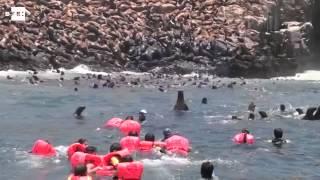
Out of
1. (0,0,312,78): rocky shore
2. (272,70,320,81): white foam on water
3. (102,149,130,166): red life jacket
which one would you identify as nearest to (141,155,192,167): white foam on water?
(102,149,130,166): red life jacket

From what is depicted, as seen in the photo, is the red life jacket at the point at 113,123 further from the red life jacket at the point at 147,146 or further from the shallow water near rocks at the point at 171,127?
the red life jacket at the point at 147,146

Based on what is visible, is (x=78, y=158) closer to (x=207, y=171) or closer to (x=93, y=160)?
(x=93, y=160)

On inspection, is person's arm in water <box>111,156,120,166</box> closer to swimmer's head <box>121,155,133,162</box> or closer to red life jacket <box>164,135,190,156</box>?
swimmer's head <box>121,155,133,162</box>

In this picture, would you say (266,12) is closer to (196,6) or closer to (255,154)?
(196,6)

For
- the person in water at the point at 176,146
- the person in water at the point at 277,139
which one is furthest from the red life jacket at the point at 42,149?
the person in water at the point at 277,139

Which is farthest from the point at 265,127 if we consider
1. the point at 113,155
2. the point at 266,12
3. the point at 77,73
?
the point at 266,12

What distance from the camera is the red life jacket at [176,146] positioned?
27156mm

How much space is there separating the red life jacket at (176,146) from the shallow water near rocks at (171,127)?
465 millimetres

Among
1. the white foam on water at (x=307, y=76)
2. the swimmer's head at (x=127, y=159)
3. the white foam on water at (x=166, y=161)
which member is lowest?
the white foam on water at (x=166, y=161)

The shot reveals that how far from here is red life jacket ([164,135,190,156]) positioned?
2716 centimetres

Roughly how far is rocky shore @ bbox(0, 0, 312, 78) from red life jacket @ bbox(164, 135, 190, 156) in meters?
43.5

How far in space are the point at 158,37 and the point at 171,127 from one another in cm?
4159

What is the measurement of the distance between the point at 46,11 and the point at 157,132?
51.2 metres

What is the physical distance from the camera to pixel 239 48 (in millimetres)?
77000
